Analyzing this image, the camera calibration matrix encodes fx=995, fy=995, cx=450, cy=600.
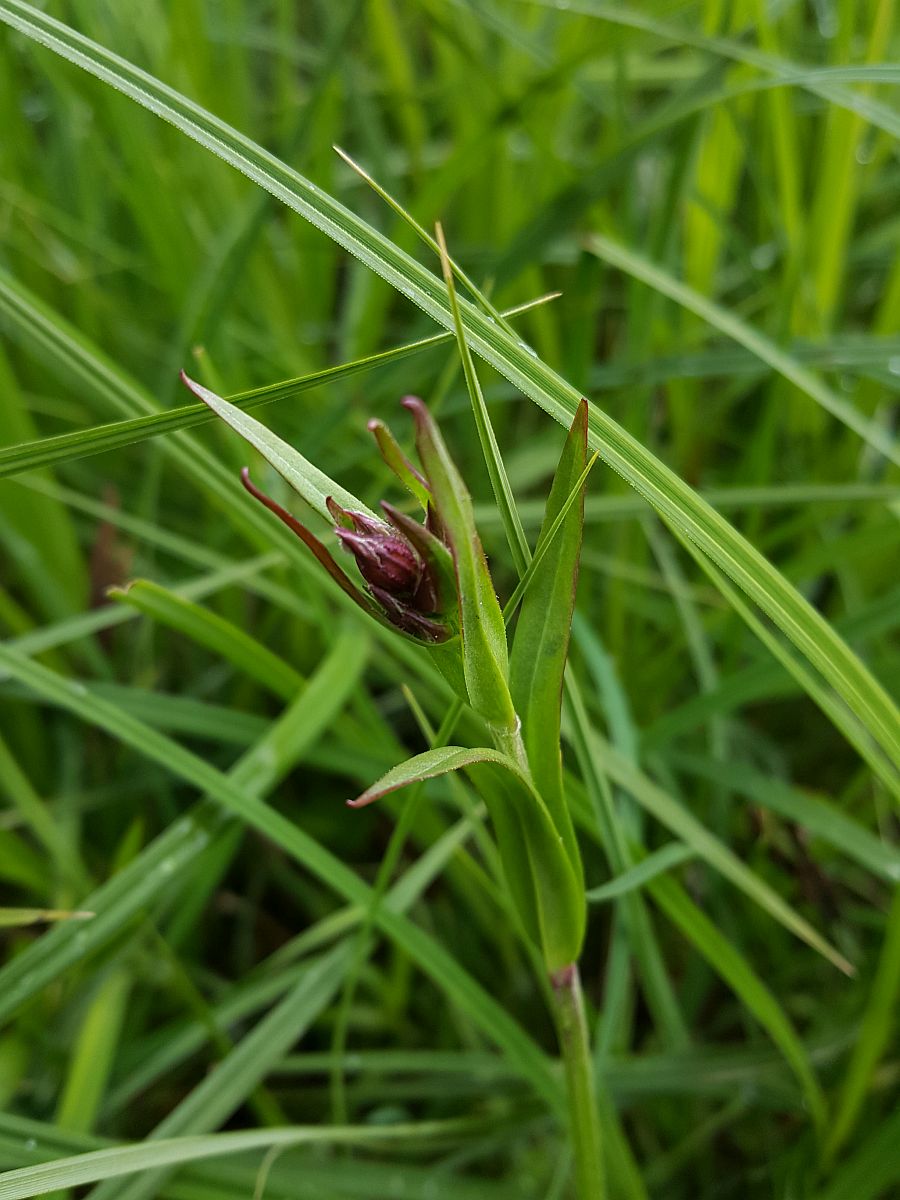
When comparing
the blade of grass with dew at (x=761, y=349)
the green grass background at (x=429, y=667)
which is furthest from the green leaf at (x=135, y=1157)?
the blade of grass with dew at (x=761, y=349)

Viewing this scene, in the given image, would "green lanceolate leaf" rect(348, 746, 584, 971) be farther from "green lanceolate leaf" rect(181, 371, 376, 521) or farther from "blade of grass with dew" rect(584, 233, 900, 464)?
"blade of grass with dew" rect(584, 233, 900, 464)

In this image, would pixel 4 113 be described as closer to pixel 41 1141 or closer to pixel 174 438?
pixel 174 438

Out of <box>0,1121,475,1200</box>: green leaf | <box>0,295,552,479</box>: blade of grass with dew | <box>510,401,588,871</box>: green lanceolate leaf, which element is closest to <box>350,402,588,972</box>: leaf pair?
<box>510,401,588,871</box>: green lanceolate leaf

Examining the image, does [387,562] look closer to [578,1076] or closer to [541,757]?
[541,757]

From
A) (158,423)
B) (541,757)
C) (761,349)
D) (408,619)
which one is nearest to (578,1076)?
(541,757)

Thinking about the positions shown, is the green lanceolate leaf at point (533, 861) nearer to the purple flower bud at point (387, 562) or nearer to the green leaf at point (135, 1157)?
the purple flower bud at point (387, 562)
